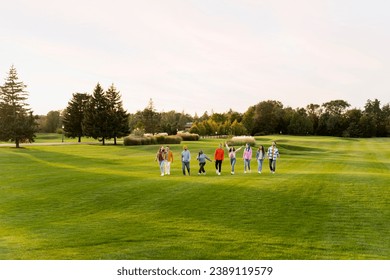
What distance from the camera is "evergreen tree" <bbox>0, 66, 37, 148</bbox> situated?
5356cm

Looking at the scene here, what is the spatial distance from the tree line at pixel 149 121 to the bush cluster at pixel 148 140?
525cm

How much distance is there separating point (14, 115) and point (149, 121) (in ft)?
135

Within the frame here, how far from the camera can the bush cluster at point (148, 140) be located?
189 feet

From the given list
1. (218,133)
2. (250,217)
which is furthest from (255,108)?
(250,217)

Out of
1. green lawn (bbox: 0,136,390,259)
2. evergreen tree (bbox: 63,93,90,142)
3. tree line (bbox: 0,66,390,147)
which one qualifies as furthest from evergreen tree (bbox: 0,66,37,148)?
green lawn (bbox: 0,136,390,259)

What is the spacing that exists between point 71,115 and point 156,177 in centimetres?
5797

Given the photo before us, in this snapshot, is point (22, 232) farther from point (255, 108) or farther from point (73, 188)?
point (255, 108)

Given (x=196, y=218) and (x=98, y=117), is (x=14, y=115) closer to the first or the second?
(x=98, y=117)

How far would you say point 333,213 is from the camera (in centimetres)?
1413

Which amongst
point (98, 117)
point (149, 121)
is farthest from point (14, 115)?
point (149, 121)

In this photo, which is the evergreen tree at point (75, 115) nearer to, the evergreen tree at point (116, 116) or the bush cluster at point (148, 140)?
the evergreen tree at point (116, 116)

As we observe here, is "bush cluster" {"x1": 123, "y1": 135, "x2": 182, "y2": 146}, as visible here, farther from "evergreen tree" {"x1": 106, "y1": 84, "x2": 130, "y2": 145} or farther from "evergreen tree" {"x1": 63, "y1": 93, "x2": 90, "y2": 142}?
"evergreen tree" {"x1": 63, "y1": 93, "x2": 90, "y2": 142}

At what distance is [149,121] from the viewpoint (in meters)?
92.9

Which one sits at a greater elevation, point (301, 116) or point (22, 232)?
point (301, 116)
